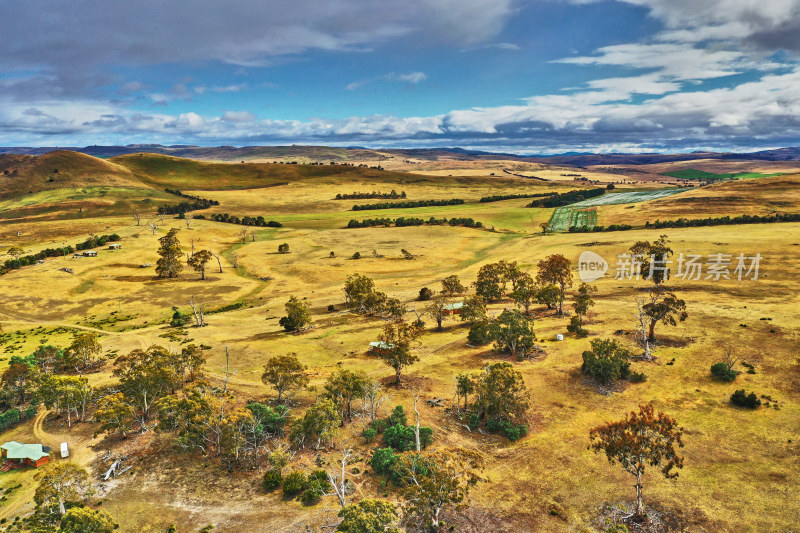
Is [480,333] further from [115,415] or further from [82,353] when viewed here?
[82,353]

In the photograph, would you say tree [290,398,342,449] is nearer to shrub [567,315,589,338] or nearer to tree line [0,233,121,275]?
shrub [567,315,589,338]

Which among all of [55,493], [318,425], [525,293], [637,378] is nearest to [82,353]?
[55,493]

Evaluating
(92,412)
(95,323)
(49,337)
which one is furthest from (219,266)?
(92,412)

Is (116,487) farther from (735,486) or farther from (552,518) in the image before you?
(735,486)

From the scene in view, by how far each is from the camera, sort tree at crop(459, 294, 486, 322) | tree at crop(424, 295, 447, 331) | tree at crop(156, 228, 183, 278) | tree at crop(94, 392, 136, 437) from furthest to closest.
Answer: tree at crop(156, 228, 183, 278)
tree at crop(424, 295, 447, 331)
tree at crop(459, 294, 486, 322)
tree at crop(94, 392, 136, 437)

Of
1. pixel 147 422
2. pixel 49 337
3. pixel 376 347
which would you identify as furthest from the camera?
pixel 49 337

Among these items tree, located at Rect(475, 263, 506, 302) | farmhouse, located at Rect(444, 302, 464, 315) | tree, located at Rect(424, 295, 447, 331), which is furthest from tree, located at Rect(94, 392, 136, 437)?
tree, located at Rect(475, 263, 506, 302)
